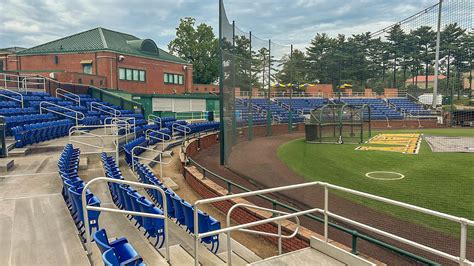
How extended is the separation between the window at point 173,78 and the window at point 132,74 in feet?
A: 11.3

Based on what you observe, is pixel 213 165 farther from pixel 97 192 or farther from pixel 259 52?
pixel 259 52

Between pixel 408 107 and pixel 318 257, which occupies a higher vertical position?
pixel 408 107

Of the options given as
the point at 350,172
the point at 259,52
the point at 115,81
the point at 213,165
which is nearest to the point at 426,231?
the point at 350,172

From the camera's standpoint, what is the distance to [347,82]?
155 feet

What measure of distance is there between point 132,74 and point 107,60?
11.0 ft

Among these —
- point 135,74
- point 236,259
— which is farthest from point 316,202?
point 135,74

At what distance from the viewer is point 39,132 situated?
42.3 feet

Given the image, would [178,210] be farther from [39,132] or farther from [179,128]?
[179,128]

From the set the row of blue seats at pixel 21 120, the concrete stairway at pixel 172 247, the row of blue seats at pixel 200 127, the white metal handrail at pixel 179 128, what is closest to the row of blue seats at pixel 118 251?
the concrete stairway at pixel 172 247

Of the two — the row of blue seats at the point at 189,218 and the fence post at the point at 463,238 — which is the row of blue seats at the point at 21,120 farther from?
the fence post at the point at 463,238

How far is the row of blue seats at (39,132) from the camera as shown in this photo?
38.0 ft

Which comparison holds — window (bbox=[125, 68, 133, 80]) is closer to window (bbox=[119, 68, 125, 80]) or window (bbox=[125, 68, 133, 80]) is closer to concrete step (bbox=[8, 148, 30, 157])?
window (bbox=[119, 68, 125, 80])

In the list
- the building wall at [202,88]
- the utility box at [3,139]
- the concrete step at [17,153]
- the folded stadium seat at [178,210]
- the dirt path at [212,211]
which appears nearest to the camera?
the folded stadium seat at [178,210]

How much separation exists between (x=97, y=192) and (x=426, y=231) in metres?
6.94
